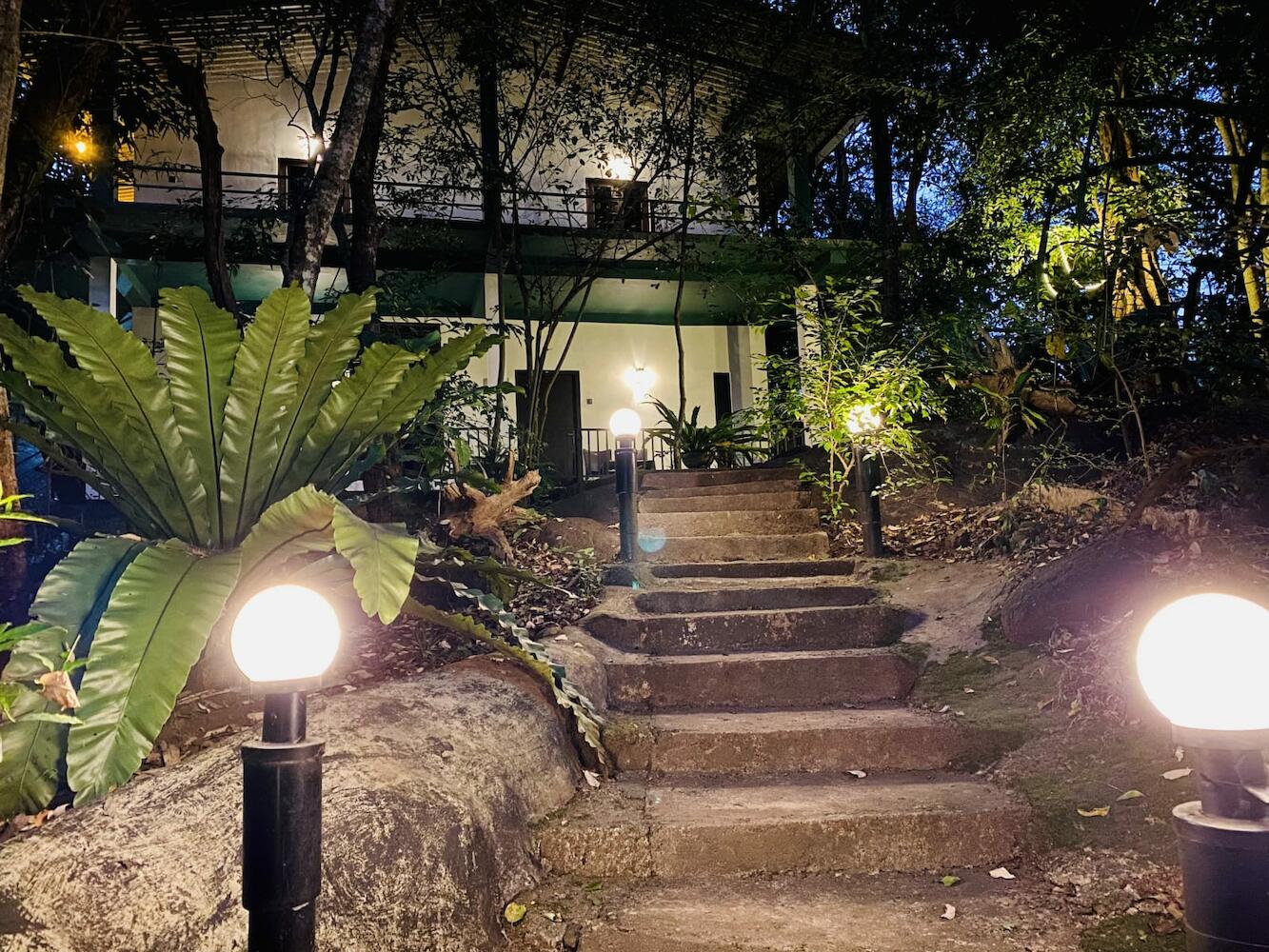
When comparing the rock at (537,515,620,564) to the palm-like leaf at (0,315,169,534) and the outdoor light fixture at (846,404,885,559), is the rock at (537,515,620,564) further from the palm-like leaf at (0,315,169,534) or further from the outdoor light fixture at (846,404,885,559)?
the palm-like leaf at (0,315,169,534)

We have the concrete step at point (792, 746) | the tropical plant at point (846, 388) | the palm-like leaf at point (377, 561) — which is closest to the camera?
the palm-like leaf at point (377, 561)

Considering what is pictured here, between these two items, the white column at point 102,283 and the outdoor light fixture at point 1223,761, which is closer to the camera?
the outdoor light fixture at point 1223,761

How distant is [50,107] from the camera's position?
341cm

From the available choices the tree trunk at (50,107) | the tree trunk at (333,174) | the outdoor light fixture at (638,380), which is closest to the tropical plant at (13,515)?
the tree trunk at (50,107)

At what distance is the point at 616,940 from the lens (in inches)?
81.8

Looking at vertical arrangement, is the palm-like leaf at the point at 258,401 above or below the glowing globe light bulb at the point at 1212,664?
above

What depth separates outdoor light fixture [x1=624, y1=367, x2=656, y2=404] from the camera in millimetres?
13102

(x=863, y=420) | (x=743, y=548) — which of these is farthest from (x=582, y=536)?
(x=863, y=420)

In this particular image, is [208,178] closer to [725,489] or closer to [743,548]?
[743,548]

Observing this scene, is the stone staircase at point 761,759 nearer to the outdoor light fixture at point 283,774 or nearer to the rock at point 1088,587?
the rock at point 1088,587

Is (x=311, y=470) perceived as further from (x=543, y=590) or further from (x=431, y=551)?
(x=543, y=590)

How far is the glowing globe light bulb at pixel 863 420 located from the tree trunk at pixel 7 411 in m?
4.85

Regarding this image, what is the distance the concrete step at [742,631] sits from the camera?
4.14 metres

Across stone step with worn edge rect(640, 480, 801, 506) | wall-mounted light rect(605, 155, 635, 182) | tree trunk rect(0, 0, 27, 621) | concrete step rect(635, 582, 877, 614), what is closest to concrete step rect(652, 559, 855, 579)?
concrete step rect(635, 582, 877, 614)
